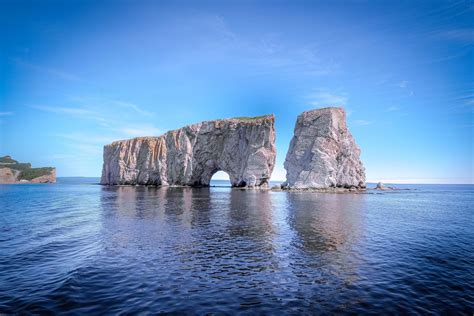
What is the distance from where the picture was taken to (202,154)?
110m

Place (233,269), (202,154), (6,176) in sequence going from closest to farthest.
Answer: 1. (233,269)
2. (202,154)
3. (6,176)

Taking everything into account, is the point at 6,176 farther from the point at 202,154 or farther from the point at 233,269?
the point at 233,269

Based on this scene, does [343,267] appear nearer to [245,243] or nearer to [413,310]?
[413,310]

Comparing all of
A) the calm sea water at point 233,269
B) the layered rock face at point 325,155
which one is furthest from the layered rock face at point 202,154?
the calm sea water at point 233,269

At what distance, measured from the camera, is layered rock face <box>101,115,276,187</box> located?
3824 inches

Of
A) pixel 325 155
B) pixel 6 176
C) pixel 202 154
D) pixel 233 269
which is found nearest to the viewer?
pixel 233 269

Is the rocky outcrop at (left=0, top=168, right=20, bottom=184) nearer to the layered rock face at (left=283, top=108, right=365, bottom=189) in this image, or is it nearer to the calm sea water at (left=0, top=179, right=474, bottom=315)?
the layered rock face at (left=283, top=108, right=365, bottom=189)

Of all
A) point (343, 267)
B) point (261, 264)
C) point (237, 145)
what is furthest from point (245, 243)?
point (237, 145)

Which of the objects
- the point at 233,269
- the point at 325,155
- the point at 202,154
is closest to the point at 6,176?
the point at 202,154

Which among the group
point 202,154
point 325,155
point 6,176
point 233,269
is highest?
point 202,154

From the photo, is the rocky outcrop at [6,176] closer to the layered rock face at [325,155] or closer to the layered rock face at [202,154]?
the layered rock face at [202,154]

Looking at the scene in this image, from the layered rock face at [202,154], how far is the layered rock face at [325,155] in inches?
418

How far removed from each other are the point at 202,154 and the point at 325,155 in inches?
1950

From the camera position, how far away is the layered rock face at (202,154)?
3824 inches
